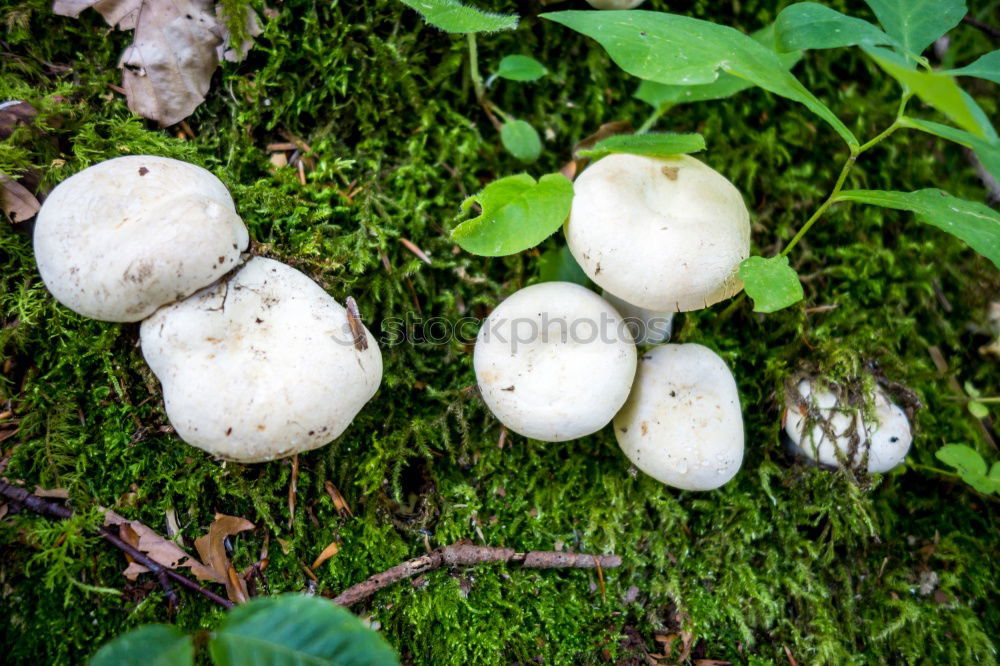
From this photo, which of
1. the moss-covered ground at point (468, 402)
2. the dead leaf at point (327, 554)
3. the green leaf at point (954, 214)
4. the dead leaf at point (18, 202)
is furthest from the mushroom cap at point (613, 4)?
the dead leaf at point (327, 554)

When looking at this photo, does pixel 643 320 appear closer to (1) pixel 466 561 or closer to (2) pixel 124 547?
(1) pixel 466 561

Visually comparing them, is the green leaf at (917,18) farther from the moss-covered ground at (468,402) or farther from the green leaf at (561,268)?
the green leaf at (561,268)

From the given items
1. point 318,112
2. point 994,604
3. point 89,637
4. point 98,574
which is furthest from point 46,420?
point 994,604

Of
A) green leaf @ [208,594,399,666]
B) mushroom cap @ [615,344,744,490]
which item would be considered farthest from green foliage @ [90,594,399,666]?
mushroom cap @ [615,344,744,490]

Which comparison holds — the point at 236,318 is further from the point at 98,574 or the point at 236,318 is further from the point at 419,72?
the point at 419,72

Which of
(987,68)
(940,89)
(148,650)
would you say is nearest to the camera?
(940,89)

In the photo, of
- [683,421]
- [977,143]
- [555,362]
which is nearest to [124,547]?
[555,362]
